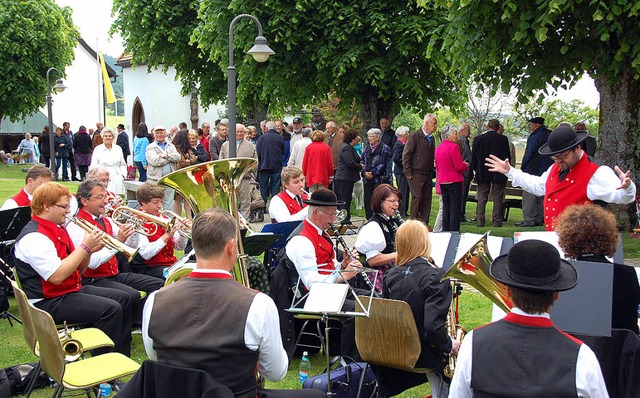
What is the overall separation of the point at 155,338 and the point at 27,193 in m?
4.96

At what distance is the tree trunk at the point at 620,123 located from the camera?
10969 millimetres

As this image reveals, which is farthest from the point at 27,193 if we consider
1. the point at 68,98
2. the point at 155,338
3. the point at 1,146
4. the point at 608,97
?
the point at 68,98

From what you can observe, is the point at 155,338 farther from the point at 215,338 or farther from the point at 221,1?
the point at 221,1

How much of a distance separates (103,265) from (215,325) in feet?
11.1

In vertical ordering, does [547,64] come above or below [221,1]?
below

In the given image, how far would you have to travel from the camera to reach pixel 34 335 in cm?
448

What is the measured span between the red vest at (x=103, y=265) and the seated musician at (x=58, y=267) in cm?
61

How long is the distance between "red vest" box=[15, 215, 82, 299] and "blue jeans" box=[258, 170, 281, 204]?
28.6 ft

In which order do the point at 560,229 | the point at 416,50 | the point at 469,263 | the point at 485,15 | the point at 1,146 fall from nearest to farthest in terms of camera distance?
the point at 469,263, the point at 560,229, the point at 485,15, the point at 416,50, the point at 1,146

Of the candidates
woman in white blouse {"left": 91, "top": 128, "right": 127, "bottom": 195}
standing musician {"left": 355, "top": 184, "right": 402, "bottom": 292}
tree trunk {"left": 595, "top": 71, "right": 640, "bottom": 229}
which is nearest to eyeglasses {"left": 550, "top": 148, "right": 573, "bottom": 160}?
standing musician {"left": 355, "top": 184, "right": 402, "bottom": 292}

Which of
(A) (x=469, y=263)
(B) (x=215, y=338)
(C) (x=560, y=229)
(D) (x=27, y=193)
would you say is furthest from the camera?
(D) (x=27, y=193)

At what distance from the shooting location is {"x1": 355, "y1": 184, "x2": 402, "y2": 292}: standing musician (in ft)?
19.8

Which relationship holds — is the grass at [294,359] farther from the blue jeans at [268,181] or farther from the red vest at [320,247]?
the blue jeans at [268,181]

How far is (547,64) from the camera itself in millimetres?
10148
